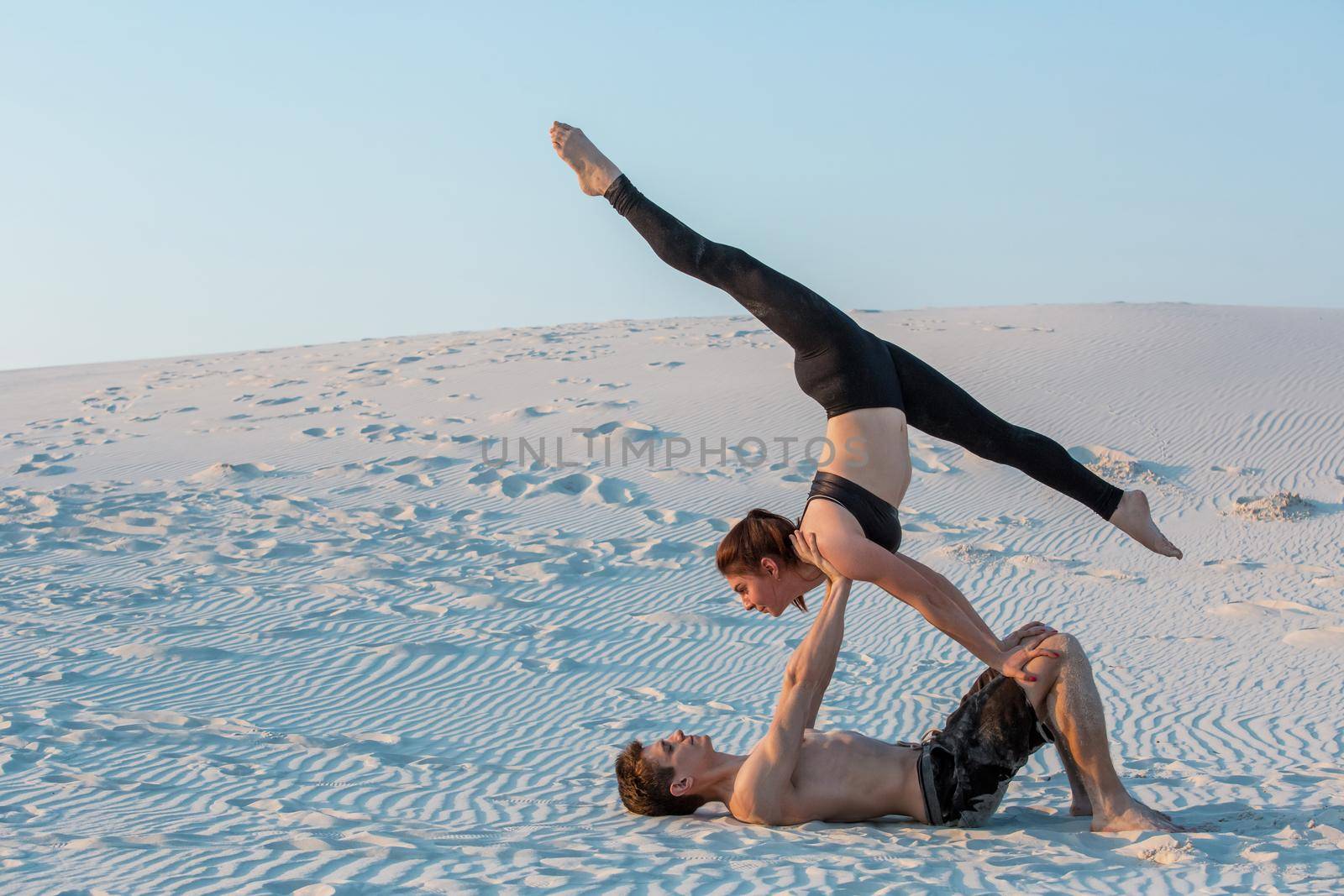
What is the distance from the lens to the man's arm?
3930 mm

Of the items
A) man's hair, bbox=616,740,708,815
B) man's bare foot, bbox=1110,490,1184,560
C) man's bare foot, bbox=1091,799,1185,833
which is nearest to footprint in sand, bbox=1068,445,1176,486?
man's bare foot, bbox=1110,490,1184,560

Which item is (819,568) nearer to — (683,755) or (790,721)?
(790,721)

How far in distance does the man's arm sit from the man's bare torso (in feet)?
0.09

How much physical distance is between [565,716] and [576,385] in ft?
35.9

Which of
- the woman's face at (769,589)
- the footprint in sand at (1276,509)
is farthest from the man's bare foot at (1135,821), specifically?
the footprint in sand at (1276,509)

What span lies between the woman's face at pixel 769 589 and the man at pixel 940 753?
19 cm

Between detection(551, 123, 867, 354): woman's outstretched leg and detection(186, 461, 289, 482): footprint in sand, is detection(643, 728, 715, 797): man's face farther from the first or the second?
detection(186, 461, 289, 482): footprint in sand

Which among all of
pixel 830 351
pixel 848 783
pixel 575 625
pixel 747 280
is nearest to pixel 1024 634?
pixel 848 783

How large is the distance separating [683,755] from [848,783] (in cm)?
62

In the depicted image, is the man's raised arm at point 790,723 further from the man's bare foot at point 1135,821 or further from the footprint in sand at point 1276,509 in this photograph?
the footprint in sand at point 1276,509

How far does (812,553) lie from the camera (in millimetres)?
4039

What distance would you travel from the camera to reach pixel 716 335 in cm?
2252

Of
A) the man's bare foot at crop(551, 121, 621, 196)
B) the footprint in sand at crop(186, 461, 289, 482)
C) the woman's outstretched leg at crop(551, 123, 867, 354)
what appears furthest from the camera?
the footprint in sand at crop(186, 461, 289, 482)

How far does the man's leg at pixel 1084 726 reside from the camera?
3.93m
